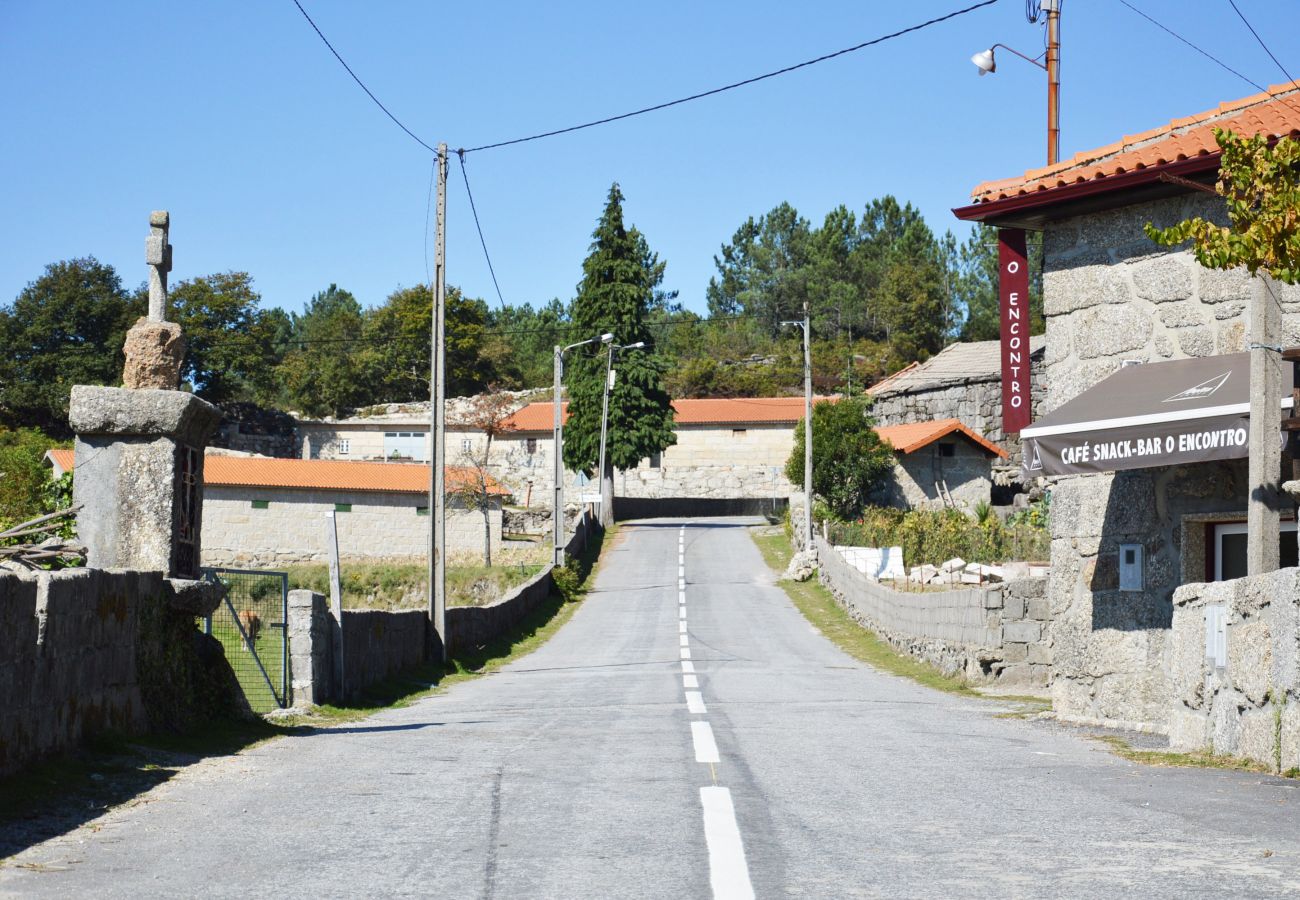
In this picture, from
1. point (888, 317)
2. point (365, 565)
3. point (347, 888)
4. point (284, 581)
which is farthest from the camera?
point (888, 317)

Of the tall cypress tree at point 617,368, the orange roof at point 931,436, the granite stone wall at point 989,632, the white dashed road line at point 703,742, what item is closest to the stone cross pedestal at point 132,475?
the white dashed road line at point 703,742

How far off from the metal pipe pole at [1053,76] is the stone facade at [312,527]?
36160mm

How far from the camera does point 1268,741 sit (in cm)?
855

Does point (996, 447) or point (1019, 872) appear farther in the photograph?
point (996, 447)

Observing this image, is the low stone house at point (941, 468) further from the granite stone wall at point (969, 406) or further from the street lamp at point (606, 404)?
the street lamp at point (606, 404)

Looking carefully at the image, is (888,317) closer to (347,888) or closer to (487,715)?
(487,715)

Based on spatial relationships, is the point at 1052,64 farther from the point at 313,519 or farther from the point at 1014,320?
the point at 313,519

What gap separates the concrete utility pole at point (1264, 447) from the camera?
10414mm

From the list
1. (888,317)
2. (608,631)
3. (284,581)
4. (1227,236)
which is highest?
(888,317)

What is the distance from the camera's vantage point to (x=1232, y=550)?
12.9 metres

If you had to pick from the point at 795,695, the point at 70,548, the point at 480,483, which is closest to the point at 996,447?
the point at 480,483

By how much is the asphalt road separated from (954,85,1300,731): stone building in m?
1.60

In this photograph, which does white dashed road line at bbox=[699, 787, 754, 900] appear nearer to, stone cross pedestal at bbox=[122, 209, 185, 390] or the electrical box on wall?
stone cross pedestal at bbox=[122, 209, 185, 390]

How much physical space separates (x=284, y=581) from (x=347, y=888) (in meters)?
9.94
